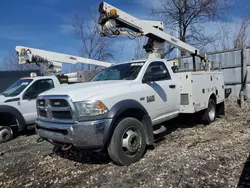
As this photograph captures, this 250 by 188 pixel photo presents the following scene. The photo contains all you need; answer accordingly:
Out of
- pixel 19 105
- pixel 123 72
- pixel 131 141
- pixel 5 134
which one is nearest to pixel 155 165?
pixel 131 141

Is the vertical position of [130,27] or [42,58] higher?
[130,27]

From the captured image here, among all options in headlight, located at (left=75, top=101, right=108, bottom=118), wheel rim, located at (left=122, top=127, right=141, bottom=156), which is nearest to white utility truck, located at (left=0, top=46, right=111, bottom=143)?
headlight, located at (left=75, top=101, right=108, bottom=118)

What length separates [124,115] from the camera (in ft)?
14.4

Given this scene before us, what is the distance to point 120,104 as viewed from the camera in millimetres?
4180

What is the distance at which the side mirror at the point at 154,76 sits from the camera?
505cm

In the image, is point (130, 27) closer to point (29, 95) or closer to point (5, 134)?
point (29, 95)

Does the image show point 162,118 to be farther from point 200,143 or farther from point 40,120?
point 40,120

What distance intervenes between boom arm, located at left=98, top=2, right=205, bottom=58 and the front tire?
283 centimetres

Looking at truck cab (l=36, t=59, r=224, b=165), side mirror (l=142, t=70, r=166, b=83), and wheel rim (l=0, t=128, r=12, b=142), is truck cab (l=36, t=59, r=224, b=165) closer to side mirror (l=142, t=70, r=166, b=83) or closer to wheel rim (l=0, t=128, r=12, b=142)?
side mirror (l=142, t=70, r=166, b=83)

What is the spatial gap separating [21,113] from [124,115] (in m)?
4.30

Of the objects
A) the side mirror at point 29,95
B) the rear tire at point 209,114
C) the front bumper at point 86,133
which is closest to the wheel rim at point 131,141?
the front bumper at point 86,133

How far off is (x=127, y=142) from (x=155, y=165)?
65cm

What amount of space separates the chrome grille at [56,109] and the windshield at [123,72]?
1.55 meters

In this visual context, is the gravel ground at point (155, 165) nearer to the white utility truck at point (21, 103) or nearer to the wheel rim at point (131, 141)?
the wheel rim at point (131, 141)
